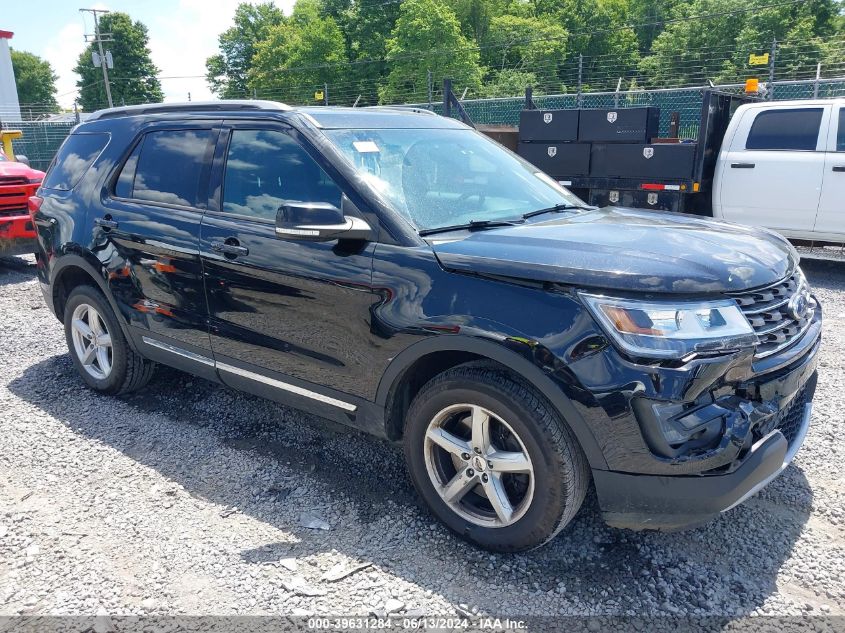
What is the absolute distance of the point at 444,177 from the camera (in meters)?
3.46

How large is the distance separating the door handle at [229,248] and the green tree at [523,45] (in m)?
48.7

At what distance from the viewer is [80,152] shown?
4.66 m

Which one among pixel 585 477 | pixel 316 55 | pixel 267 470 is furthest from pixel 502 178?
pixel 316 55

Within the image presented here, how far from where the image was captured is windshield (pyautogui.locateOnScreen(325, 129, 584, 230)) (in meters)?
3.19

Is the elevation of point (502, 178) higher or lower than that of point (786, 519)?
higher

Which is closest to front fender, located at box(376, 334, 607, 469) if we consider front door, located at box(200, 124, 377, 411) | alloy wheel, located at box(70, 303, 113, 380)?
front door, located at box(200, 124, 377, 411)

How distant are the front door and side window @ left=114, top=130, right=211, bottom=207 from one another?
0.74 feet

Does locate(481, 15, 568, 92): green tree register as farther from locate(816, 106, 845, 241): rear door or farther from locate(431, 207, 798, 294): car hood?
locate(431, 207, 798, 294): car hood

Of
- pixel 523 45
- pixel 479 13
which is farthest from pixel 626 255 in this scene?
pixel 479 13

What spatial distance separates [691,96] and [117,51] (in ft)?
246

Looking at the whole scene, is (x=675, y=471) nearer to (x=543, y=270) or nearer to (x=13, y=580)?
(x=543, y=270)

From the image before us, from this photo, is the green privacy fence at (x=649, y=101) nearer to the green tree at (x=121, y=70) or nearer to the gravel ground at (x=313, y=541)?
the gravel ground at (x=313, y=541)

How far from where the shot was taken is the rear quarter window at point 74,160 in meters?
4.54

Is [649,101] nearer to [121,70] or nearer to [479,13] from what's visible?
[479,13]
